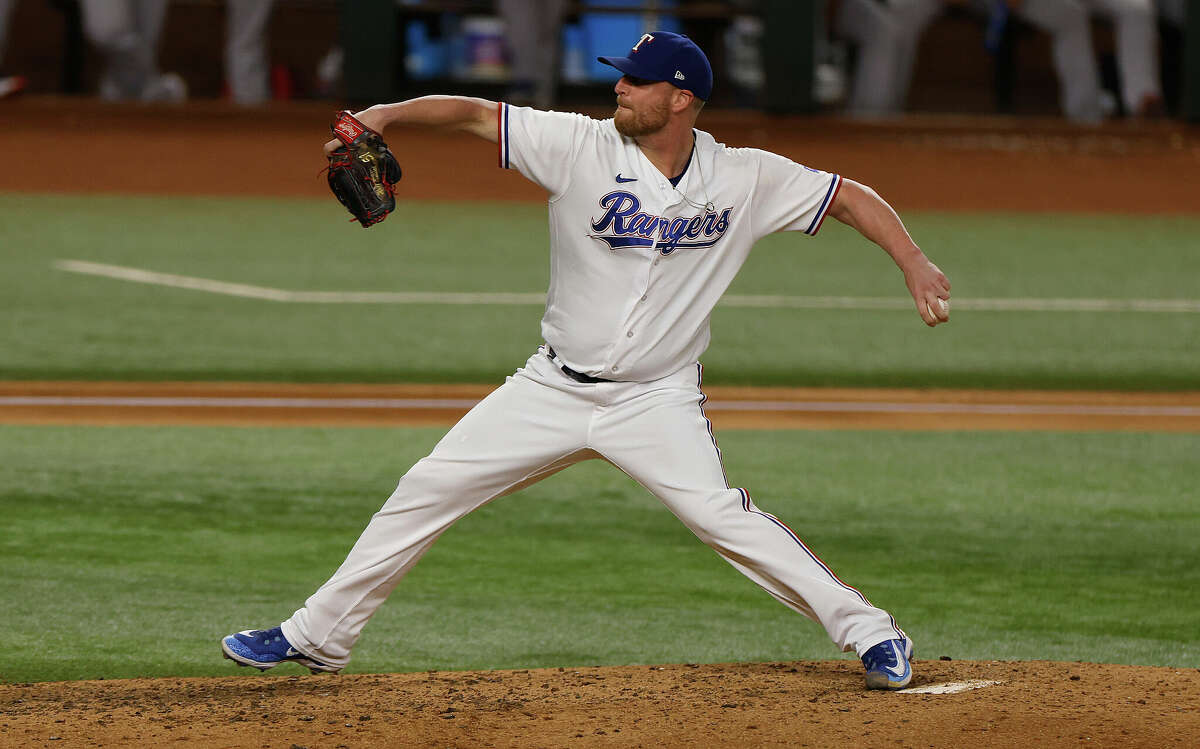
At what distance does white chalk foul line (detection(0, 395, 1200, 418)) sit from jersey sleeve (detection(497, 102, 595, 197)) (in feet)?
13.0

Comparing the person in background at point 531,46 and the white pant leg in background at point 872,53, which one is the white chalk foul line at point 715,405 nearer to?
A: the person in background at point 531,46

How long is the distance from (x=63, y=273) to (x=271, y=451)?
4.90 meters

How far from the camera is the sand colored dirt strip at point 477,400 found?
769cm

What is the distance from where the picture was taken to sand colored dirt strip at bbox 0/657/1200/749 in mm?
A: 3656

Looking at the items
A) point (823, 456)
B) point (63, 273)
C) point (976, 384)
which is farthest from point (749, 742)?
point (63, 273)

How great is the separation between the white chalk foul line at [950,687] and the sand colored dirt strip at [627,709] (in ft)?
0.10

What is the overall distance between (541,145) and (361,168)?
415 millimetres

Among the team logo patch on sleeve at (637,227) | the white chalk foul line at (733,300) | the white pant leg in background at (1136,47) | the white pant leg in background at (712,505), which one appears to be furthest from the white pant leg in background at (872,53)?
the white pant leg in background at (712,505)

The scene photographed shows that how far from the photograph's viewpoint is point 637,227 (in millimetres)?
4008

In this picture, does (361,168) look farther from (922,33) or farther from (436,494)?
(922,33)

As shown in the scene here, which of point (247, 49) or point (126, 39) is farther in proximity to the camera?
point (247, 49)

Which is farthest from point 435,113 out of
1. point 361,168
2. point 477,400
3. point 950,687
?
point 477,400

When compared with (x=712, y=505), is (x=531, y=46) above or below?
below

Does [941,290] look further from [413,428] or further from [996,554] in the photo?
[413,428]
